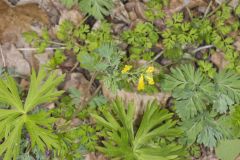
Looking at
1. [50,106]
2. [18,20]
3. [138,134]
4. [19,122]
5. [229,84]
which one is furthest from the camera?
[18,20]

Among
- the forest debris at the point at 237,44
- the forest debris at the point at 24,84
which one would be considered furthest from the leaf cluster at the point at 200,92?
the forest debris at the point at 24,84

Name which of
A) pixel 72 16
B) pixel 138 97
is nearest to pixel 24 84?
pixel 72 16

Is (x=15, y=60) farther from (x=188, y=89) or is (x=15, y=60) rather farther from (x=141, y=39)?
(x=188, y=89)

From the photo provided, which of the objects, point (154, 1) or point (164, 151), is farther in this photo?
point (154, 1)

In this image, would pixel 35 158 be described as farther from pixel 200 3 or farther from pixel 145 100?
pixel 200 3

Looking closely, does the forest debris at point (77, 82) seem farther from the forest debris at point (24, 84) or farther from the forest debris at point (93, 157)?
the forest debris at point (93, 157)

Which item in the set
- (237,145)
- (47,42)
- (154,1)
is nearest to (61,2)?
(47,42)
